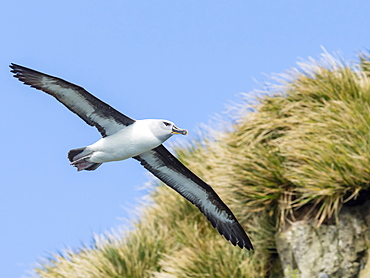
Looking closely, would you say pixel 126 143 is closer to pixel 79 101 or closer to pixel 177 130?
pixel 177 130

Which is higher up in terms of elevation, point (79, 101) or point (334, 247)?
point (79, 101)

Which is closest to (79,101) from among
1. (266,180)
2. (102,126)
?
(102,126)

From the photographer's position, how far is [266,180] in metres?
9.72

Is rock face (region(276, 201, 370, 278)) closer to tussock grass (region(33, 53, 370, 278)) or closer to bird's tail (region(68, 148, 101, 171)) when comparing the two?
tussock grass (region(33, 53, 370, 278))

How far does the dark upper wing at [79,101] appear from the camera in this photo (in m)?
6.41

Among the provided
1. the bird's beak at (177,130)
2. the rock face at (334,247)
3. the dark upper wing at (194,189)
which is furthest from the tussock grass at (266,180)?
the bird's beak at (177,130)

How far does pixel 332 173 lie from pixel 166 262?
2736 mm

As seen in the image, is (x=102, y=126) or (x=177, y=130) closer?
(x=177, y=130)

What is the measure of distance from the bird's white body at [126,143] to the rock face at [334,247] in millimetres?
3399

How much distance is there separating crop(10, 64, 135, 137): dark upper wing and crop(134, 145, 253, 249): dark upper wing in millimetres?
1037

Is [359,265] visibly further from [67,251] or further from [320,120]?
[67,251]

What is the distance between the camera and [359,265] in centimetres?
911

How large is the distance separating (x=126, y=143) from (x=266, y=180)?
3563 millimetres

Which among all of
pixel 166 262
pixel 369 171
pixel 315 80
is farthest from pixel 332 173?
pixel 166 262
